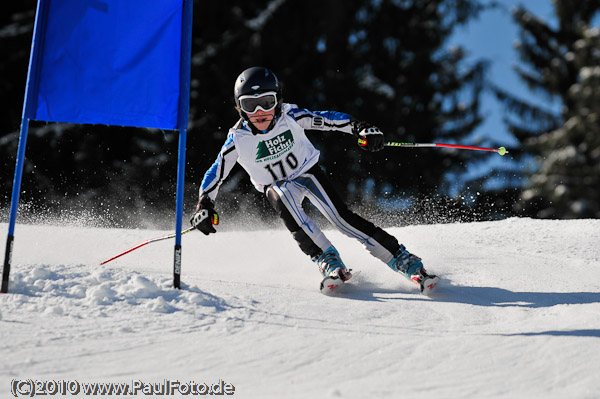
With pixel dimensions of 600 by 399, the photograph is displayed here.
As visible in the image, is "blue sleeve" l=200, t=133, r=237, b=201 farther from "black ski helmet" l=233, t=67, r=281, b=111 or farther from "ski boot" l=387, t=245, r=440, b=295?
"ski boot" l=387, t=245, r=440, b=295

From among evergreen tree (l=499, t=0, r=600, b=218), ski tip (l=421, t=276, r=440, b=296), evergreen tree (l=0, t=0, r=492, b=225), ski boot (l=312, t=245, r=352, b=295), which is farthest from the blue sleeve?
evergreen tree (l=499, t=0, r=600, b=218)

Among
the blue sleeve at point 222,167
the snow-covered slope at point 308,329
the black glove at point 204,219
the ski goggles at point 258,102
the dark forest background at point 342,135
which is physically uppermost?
the dark forest background at point 342,135

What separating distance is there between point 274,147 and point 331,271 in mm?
873

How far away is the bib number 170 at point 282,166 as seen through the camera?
3.96 m

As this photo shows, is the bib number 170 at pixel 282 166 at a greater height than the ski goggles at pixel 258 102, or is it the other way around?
the ski goggles at pixel 258 102

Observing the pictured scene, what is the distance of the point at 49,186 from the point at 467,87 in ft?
34.1

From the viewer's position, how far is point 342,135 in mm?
14305

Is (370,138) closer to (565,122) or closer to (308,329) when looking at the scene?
(308,329)

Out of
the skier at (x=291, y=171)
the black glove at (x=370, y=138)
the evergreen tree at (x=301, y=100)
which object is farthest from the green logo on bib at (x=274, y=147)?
the evergreen tree at (x=301, y=100)

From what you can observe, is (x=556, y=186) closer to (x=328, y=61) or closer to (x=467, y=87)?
(x=467, y=87)

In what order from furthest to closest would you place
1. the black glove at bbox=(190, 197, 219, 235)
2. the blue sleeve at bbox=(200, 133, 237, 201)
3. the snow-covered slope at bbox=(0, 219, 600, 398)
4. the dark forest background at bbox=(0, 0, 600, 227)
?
the dark forest background at bbox=(0, 0, 600, 227) < the blue sleeve at bbox=(200, 133, 237, 201) < the black glove at bbox=(190, 197, 219, 235) < the snow-covered slope at bbox=(0, 219, 600, 398)

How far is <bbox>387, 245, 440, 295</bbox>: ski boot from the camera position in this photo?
356 cm

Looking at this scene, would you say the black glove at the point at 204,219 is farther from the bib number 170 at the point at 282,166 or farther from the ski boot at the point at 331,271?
the ski boot at the point at 331,271

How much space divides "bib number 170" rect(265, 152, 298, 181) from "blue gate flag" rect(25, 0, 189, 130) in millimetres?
722
